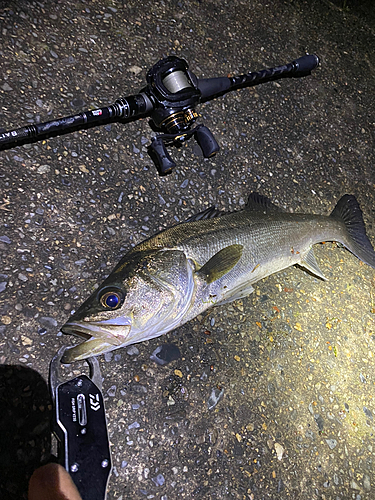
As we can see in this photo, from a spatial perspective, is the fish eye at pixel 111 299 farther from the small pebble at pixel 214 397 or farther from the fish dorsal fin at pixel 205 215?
the small pebble at pixel 214 397

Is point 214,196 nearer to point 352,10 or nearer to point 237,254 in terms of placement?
point 237,254

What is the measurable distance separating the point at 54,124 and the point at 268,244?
1641 mm

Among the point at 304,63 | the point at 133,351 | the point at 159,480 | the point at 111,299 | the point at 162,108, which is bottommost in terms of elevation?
the point at 159,480

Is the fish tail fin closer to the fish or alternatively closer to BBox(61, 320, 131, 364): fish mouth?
the fish

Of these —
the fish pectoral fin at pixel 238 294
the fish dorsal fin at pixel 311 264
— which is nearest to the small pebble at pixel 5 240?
the fish pectoral fin at pixel 238 294

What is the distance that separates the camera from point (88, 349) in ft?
6.55

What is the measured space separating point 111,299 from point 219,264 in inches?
28.7

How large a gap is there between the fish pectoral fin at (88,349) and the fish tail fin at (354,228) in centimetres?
230

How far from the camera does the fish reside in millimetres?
1995

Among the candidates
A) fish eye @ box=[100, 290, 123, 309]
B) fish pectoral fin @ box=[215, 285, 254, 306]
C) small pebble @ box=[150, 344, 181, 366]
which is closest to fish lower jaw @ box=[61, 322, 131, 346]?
fish eye @ box=[100, 290, 123, 309]

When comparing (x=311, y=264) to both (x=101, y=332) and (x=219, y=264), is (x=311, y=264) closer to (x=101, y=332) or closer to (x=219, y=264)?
(x=219, y=264)

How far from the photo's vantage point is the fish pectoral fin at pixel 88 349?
198cm

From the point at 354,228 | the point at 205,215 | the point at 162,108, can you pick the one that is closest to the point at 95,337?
the point at 205,215

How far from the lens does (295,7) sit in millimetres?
4160
